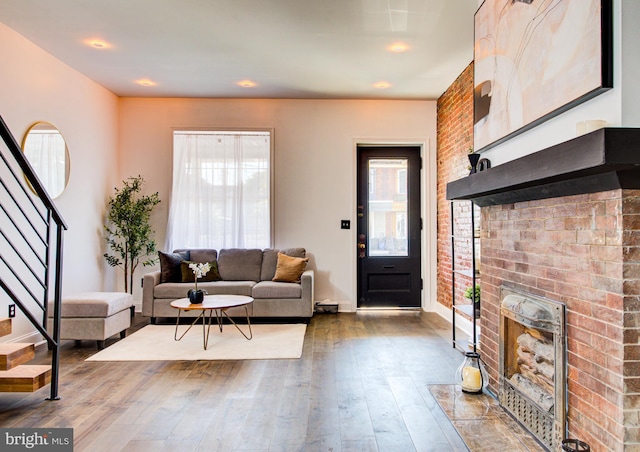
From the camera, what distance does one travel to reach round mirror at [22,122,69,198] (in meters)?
3.79

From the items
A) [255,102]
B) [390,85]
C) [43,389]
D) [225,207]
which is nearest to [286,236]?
[225,207]

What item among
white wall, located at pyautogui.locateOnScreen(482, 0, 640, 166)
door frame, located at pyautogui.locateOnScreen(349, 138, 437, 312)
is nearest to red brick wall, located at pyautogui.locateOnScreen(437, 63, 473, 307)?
door frame, located at pyautogui.locateOnScreen(349, 138, 437, 312)

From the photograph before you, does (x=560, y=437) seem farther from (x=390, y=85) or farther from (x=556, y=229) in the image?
(x=390, y=85)

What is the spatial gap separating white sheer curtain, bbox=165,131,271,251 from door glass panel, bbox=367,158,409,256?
142 centimetres

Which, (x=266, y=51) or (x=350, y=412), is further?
(x=266, y=51)

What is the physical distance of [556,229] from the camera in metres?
1.96

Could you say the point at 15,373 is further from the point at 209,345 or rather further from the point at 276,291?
the point at 276,291

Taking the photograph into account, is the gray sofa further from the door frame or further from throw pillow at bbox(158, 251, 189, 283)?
the door frame

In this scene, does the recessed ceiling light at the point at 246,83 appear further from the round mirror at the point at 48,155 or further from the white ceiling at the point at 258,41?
the round mirror at the point at 48,155

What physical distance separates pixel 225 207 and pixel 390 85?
2.63 metres

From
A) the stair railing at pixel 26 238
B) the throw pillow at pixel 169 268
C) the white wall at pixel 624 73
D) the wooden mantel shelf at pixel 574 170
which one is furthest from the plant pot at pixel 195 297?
the white wall at pixel 624 73

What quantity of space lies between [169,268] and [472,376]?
3587 millimetres

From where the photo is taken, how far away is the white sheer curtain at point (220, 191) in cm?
536

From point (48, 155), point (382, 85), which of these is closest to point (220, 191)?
point (48, 155)
